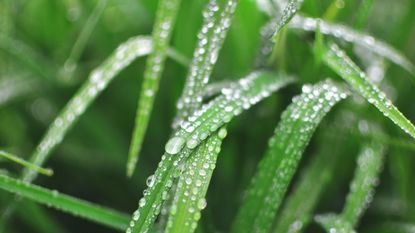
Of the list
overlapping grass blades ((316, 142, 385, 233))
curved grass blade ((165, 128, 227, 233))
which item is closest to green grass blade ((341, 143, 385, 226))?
overlapping grass blades ((316, 142, 385, 233))

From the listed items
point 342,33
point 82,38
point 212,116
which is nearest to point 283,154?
point 212,116

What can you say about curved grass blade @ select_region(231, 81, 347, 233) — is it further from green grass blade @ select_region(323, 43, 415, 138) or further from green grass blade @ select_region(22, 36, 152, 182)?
green grass blade @ select_region(22, 36, 152, 182)

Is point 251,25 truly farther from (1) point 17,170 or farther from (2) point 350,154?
(1) point 17,170

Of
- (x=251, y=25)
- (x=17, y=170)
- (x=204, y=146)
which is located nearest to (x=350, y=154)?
(x=251, y=25)

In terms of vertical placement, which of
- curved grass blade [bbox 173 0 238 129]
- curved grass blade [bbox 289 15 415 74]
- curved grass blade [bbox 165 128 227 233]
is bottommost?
curved grass blade [bbox 165 128 227 233]

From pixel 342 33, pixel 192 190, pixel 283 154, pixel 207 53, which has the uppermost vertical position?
pixel 342 33

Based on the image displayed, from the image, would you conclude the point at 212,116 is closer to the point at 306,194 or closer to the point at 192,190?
the point at 192,190
